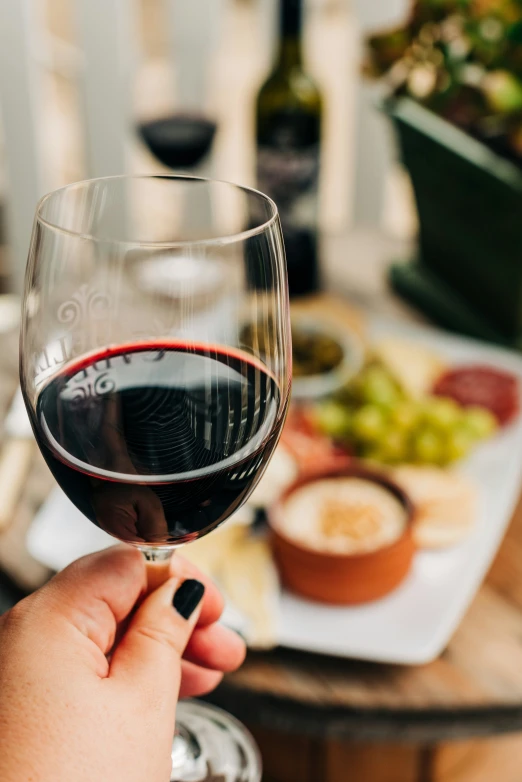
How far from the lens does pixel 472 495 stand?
3.14 ft

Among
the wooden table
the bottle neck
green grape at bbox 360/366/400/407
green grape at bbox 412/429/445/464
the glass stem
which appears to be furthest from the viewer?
the bottle neck

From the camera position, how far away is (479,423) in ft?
3.56

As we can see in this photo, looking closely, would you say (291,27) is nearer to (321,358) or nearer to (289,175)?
(289,175)

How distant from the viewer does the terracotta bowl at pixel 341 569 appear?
0.82 meters

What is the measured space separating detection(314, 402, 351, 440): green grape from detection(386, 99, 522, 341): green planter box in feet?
1.17

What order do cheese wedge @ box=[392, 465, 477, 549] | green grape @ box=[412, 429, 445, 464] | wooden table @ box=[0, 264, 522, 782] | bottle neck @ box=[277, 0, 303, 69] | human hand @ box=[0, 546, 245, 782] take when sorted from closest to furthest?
human hand @ box=[0, 546, 245, 782] → wooden table @ box=[0, 264, 522, 782] → cheese wedge @ box=[392, 465, 477, 549] → green grape @ box=[412, 429, 445, 464] → bottle neck @ box=[277, 0, 303, 69]

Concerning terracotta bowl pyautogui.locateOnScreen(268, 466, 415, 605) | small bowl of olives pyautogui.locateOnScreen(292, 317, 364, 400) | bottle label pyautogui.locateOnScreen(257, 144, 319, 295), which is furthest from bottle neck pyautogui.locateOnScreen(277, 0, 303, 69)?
terracotta bowl pyautogui.locateOnScreen(268, 466, 415, 605)

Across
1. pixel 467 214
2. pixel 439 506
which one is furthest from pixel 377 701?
pixel 467 214

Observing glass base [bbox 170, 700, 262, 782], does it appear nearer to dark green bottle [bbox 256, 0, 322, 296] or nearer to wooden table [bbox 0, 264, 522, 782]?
wooden table [bbox 0, 264, 522, 782]

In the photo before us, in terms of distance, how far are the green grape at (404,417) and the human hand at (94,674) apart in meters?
0.52

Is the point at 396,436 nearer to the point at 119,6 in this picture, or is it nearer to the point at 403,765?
the point at 403,765

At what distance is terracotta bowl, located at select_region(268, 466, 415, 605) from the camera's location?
0.82 m

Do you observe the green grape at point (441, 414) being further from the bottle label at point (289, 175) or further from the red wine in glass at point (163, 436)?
the red wine in glass at point (163, 436)

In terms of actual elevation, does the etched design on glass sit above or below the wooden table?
above
